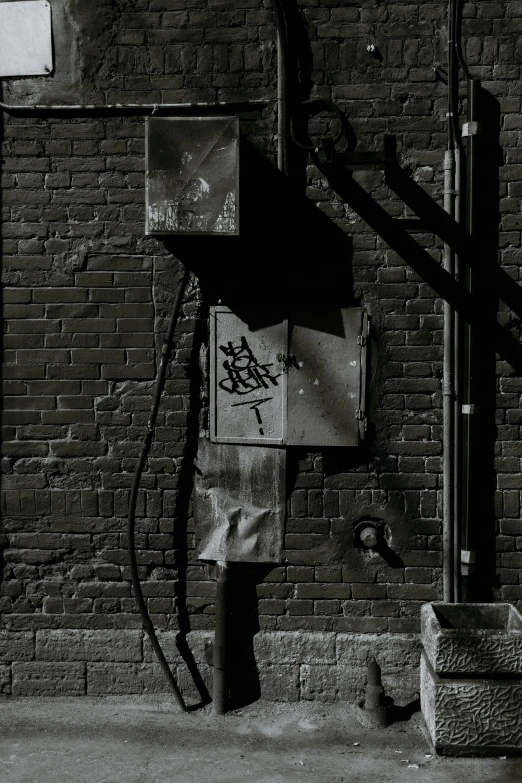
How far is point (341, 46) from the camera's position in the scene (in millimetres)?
4188

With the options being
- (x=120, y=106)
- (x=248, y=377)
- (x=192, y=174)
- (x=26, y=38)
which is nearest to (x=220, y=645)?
(x=248, y=377)

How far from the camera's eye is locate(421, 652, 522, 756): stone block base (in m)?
3.73

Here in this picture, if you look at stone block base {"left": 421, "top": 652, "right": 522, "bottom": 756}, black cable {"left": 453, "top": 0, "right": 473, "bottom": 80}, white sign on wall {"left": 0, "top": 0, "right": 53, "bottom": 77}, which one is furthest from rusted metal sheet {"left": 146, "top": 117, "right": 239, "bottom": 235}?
stone block base {"left": 421, "top": 652, "right": 522, "bottom": 756}

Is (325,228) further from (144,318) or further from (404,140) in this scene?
(144,318)

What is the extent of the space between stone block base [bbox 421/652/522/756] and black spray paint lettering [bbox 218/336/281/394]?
182 cm

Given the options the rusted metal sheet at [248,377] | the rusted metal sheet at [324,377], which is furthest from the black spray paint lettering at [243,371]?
the rusted metal sheet at [324,377]

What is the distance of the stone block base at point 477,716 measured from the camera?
373 centimetres

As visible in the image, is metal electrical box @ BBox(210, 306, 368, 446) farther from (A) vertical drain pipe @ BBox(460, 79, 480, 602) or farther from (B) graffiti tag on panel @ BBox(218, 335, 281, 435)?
(A) vertical drain pipe @ BBox(460, 79, 480, 602)

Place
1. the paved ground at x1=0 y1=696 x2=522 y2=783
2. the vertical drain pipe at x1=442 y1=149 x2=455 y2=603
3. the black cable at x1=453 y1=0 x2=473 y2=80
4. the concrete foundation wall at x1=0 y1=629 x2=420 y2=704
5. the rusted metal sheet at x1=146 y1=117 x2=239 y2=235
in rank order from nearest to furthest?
the paved ground at x1=0 y1=696 x2=522 y2=783 < the rusted metal sheet at x1=146 y1=117 x2=239 y2=235 < the black cable at x1=453 y1=0 x2=473 y2=80 < the vertical drain pipe at x1=442 y1=149 x2=455 y2=603 < the concrete foundation wall at x1=0 y1=629 x2=420 y2=704

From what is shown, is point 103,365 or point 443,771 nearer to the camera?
point 443,771

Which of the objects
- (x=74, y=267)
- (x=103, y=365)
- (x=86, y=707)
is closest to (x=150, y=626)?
(x=86, y=707)

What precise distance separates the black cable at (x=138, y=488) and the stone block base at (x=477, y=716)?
4.83 ft

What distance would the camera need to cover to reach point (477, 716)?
3752 mm

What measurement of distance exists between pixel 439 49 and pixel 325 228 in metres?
1.15
